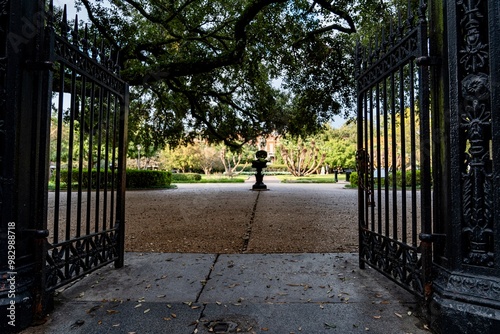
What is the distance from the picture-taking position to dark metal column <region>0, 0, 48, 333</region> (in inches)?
78.7

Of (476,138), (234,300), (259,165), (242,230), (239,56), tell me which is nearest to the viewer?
(476,138)

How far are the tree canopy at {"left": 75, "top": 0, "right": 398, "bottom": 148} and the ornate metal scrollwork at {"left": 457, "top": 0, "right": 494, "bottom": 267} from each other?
225 inches

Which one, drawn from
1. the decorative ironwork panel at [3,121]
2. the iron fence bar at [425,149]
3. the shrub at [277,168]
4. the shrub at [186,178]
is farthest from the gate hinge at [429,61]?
the shrub at [277,168]

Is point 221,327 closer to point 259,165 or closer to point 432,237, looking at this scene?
point 432,237

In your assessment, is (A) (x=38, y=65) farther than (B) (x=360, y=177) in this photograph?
No

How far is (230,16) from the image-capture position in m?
10.6

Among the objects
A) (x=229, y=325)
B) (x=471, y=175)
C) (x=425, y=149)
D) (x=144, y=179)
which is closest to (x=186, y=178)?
(x=144, y=179)

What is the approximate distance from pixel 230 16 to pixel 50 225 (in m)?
8.46

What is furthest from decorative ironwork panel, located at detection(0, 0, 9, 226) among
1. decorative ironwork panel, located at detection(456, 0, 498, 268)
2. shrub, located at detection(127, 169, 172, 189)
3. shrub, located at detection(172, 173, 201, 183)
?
shrub, located at detection(172, 173, 201, 183)

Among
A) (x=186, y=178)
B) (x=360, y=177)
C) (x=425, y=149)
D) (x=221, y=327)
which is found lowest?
(x=221, y=327)

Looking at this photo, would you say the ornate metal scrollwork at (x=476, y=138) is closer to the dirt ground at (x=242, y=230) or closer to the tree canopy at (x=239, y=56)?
the dirt ground at (x=242, y=230)

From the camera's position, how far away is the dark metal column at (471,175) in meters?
1.83

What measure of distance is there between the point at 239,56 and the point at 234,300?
711cm

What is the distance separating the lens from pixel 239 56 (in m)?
8.26
